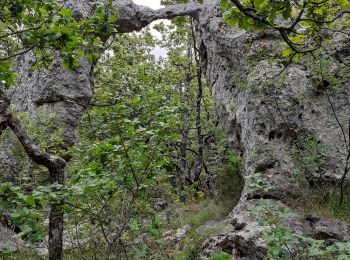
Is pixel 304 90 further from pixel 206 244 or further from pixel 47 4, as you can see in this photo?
pixel 47 4

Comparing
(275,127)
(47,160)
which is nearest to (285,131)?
(275,127)

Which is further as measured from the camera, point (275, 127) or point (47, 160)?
point (275, 127)

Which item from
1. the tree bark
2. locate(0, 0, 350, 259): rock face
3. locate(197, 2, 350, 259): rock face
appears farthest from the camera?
locate(197, 2, 350, 259): rock face

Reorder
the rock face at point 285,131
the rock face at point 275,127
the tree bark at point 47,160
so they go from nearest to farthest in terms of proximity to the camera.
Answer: the tree bark at point 47,160 → the rock face at point 275,127 → the rock face at point 285,131

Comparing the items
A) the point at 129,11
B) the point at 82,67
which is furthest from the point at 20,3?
the point at 129,11

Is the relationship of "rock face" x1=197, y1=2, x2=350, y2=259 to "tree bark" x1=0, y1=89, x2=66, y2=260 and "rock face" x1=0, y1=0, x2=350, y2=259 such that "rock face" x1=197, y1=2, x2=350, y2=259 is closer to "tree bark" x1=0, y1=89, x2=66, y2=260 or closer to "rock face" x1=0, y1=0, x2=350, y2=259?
"rock face" x1=0, y1=0, x2=350, y2=259

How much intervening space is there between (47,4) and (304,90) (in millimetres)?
5481

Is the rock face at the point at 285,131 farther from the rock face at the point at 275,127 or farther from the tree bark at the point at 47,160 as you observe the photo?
the tree bark at the point at 47,160

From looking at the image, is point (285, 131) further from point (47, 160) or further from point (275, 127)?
point (47, 160)

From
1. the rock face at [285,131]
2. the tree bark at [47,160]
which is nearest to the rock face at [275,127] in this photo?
the rock face at [285,131]

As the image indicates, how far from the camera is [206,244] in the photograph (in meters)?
5.79

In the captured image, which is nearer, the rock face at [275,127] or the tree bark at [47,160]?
the tree bark at [47,160]

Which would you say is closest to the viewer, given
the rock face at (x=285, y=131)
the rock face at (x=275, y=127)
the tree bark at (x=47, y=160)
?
the tree bark at (x=47, y=160)

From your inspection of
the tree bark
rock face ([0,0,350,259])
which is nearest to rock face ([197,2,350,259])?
rock face ([0,0,350,259])
